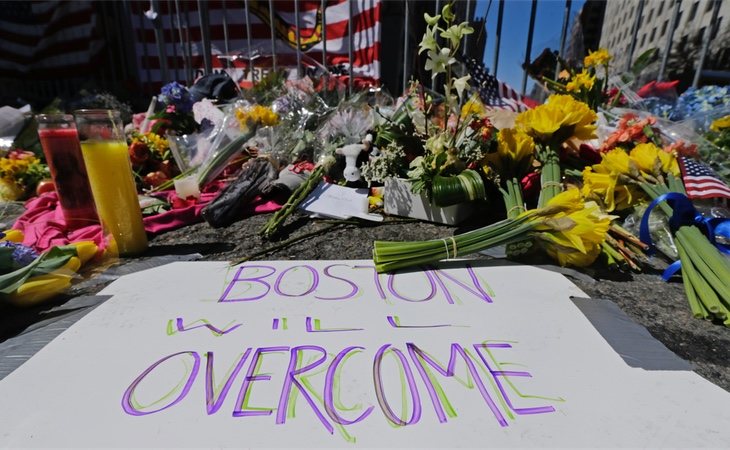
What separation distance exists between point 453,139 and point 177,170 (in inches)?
87.8

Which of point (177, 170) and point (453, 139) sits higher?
point (453, 139)

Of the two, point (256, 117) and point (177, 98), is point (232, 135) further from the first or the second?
point (177, 98)

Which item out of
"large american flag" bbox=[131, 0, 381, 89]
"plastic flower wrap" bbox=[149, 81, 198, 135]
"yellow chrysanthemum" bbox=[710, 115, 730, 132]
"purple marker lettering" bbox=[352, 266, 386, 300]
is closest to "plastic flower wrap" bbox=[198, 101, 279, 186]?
"plastic flower wrap" bbox=[149, 81, 198, 135]

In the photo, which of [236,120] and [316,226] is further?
[236,120]

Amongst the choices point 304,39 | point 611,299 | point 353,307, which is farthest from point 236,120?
point 304,39

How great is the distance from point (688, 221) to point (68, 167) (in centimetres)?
272

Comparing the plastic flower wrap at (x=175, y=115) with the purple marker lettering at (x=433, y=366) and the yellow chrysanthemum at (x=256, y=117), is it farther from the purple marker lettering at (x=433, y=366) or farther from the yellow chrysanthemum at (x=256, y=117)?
the purple marker lettering at (x=433, y=366)

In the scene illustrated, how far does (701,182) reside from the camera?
1636mm

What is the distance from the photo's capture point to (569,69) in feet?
8.52

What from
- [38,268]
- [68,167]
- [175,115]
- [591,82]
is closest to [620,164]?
[591,82]

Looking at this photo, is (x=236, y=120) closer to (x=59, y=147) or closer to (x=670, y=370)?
(x=59, y=147)

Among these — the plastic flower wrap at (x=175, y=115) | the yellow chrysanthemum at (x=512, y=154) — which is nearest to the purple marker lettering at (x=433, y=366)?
the yellow chrysanthemum at (x=512, y=154)

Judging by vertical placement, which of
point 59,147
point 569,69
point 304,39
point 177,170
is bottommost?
point 177,170

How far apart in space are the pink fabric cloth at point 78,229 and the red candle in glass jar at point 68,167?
0.08 meters
